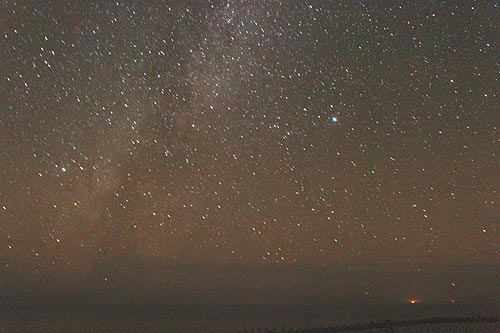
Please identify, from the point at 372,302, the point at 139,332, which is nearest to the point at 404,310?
the point at 372,302

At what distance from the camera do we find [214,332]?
14836 millimetres

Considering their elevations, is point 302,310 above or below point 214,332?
above

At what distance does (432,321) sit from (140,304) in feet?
86.6

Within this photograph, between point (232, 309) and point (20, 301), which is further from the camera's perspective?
point (20, 301)

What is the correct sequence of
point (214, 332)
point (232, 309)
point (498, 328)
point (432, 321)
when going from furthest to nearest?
point (232, 309) < point (214, 332) < point (498, 328) < point (432, 321)

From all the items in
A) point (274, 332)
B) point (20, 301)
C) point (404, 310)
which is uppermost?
point (20, 301)

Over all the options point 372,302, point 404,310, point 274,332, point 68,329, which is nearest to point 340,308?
point 372,302

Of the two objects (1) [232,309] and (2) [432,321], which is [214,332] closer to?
(2) [432,321]

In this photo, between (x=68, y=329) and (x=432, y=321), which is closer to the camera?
(x=432, y=321)

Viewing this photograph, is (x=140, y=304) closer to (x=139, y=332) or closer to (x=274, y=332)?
(x=139, y=332)

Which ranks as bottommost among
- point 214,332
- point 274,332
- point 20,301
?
point 274,332

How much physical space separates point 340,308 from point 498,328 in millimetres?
16250

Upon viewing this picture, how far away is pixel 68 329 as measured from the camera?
16.1 metres

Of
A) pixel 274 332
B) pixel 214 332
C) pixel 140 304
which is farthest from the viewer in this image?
pixel 140 304
